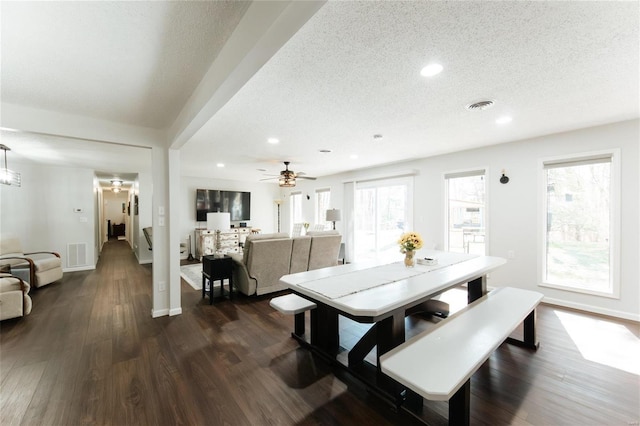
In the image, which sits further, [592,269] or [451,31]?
[592,269]

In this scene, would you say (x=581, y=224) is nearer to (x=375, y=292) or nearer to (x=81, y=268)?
(x=375, y=292)

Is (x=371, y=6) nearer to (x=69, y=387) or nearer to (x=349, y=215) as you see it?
(x=69, y=387)

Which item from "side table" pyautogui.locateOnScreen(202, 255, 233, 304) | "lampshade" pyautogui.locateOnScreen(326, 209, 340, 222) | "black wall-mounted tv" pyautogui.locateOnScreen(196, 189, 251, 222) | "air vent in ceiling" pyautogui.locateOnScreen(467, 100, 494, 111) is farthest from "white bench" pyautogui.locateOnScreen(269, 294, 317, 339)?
"black wall-mounted tv" pyautogui.locateOnScreen(196, 189, 251, 222)

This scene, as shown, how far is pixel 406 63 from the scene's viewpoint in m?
1.79

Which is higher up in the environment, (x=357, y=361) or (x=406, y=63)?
(x=406, y=63)

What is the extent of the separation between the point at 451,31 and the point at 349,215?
544 centimetres

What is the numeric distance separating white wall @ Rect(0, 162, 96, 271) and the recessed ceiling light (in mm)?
7475

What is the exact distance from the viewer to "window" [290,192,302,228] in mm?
8805

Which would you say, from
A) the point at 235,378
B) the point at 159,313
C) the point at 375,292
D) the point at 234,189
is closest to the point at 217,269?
the point at 159,313

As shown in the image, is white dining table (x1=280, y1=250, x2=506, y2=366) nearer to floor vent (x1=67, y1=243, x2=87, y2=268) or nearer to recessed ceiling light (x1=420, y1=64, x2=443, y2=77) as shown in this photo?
recessed ceiling light (x1=420, y1=64, x2=443, y2=77)

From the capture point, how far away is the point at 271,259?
400cm

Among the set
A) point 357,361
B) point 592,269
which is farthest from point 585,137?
point 357,361

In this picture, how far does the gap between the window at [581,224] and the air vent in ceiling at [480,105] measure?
6.53 ft

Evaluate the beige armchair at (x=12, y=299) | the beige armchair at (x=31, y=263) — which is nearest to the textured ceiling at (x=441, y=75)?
the beige armchair at (x=12, y=299)
